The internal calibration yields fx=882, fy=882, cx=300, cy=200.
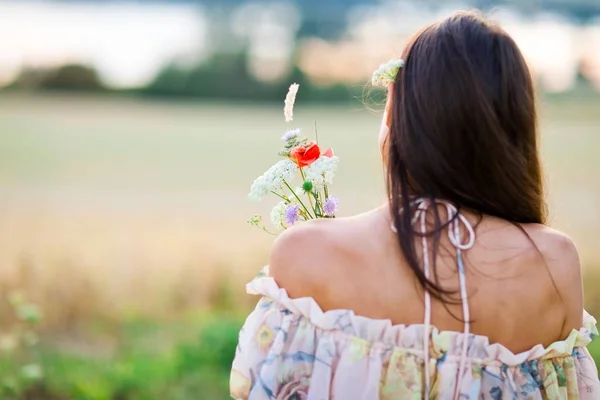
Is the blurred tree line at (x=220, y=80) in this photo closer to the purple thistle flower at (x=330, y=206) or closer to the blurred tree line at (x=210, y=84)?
the blurred tree line at (x=210, y=84)

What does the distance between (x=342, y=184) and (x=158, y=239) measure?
2.22 metres

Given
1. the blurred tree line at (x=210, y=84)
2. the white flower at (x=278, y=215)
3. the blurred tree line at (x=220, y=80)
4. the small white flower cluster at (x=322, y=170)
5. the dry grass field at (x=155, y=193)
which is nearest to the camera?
the small white flower cluster at (x=322, y=170)

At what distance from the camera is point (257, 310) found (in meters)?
1.72

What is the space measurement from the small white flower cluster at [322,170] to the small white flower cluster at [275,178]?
41 millimetres

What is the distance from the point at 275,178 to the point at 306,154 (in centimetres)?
8

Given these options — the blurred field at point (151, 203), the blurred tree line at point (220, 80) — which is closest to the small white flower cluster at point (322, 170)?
the blurred field at point (151, 203)

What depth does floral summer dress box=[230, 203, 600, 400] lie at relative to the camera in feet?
5.31

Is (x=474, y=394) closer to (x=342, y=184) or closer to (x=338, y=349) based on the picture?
(x=338, y=349)

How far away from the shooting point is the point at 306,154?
1.85m

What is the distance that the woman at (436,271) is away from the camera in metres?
1.62

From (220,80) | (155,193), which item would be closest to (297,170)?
(155,193)

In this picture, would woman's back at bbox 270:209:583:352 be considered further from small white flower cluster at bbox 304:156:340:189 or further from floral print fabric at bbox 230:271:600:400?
small white flower cluster at bbox 304:156:340:189

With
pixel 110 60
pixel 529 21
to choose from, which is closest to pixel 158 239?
pixel 529 21

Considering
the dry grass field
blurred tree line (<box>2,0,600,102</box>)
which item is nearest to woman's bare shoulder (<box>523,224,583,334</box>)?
the dry grass field
